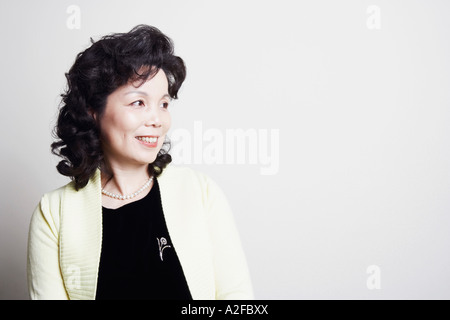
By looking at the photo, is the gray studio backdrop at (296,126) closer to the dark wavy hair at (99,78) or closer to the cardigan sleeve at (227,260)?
the dark wavy hair at (99,78)

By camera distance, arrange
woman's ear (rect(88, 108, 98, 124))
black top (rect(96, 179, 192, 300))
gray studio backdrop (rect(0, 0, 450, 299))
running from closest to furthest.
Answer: black top (rect(96, 179, 192, 300)) < woman's ear (rect(88, 108, 98, 124)) < gray studio backdrop (rect(0, 0, 450, 299))

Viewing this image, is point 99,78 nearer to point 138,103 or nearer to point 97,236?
point 138,103

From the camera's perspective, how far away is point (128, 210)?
158 cm

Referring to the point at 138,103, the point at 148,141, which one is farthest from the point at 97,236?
the point at 138,103

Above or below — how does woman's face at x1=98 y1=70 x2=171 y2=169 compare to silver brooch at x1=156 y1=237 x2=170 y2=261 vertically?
above

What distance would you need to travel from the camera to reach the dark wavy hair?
1.51 meters

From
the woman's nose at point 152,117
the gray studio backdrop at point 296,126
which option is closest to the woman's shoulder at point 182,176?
the woman's nose at point 152,117

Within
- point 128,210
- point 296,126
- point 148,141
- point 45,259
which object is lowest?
point 45,259

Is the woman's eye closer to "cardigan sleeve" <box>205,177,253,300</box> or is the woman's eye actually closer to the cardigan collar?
the cardigan collar

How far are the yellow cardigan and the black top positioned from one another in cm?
3

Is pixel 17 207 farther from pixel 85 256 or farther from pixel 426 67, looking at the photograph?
pixel 426 67

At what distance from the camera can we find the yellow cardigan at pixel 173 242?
148cm

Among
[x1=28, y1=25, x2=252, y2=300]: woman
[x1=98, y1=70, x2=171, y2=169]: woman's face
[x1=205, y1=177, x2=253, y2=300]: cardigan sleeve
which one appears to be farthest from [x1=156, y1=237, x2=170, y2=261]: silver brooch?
[x1=98, y1=70, x2=171, y2=169]: woman's face

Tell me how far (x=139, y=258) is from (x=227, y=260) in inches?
11.3
